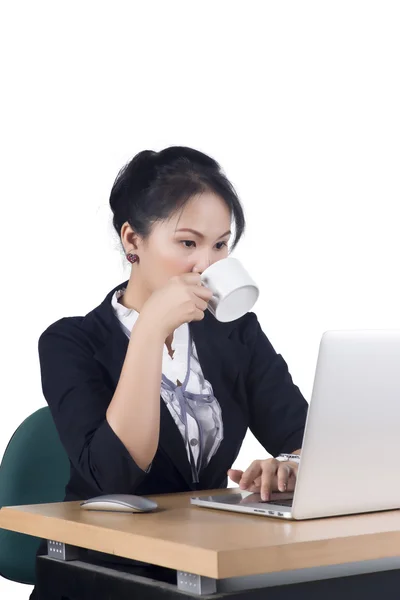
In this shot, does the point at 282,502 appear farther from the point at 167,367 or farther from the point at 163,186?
the point at 163,186

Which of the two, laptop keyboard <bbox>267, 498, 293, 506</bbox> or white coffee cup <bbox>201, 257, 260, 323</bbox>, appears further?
white coffee cup <bbox>201, 257, 260, 323</bbox>

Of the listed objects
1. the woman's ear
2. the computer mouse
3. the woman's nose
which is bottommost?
the computer mouse

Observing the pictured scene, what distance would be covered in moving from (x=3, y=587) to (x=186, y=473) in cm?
131

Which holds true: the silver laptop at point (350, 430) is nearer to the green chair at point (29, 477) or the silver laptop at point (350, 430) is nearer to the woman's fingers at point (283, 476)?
the woman's fingers at point (283, 476)

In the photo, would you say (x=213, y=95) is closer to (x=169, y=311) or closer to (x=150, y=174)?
(x=150, y=174)

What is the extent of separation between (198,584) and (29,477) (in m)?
1.00

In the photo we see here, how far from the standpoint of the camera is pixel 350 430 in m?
1.44

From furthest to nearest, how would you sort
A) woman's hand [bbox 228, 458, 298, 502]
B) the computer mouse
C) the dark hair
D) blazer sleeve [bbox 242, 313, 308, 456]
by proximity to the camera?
blazer sleeve [bbox 242, 313, 308, 456] → the dark hair → woman's hand [bbox 228, 458, 298, 502] → the computer mouse

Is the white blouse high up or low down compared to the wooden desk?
up

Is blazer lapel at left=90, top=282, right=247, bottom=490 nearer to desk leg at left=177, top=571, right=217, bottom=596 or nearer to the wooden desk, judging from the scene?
the wooden desk

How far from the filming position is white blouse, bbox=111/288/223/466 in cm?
209

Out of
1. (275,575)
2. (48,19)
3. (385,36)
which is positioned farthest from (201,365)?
(385,36)

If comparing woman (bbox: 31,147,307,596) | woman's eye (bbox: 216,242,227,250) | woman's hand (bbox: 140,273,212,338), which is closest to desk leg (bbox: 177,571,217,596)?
woman (bbox: 31,147,307,596)

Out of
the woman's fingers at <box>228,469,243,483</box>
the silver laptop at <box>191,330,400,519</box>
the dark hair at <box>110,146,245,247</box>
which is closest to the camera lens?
the silver laptop at <box>191,330,400,519</box>
